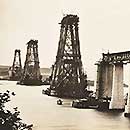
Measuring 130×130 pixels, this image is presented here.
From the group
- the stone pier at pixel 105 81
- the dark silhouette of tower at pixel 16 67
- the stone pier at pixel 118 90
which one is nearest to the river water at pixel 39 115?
the dark silhouette of tower at pixel 16 67

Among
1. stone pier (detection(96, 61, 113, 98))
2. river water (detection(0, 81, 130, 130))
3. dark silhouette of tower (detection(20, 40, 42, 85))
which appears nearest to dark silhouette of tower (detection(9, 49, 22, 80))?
river water (detection(0, 81, 130, 130))

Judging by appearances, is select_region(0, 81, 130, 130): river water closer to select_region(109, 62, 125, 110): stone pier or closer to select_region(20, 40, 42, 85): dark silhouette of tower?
select_region(20, 40, 42, 85): dark silhouette of tower

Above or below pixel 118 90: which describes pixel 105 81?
above

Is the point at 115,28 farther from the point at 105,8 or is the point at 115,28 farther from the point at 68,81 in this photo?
the point at 68,81

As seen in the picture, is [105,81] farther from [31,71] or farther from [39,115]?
[39,115]

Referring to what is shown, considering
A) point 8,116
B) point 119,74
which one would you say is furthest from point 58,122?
point 119,74

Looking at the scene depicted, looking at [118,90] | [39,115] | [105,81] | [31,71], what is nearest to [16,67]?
[39,115]

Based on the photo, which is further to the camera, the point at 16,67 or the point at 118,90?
the point at 118,90
